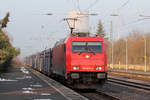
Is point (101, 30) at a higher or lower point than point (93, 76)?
higher

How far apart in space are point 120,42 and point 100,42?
183ft

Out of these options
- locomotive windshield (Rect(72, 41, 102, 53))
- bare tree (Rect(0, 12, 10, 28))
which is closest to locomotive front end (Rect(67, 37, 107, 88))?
locomotive windshield (Rect(72, 41, 102, 53))

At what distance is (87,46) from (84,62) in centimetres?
105

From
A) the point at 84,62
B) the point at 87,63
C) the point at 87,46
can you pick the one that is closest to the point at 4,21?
the point at 87,46

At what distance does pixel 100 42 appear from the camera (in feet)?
55.4

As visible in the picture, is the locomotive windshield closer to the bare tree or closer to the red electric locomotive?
the red electric locomotive

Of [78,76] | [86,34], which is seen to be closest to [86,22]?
[86,34]

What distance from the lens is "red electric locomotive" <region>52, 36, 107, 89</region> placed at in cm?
1597

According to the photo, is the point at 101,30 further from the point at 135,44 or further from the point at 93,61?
the point at 93,61

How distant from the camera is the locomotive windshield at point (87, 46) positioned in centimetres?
1656

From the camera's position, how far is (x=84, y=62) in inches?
637

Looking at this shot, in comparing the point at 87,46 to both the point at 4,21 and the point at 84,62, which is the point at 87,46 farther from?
the point at 4,21

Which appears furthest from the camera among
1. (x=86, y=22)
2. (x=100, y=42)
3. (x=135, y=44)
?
(x=135, y=44)

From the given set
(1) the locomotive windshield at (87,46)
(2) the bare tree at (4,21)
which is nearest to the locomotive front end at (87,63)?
(1) the locomotive windshield at (87,46)
